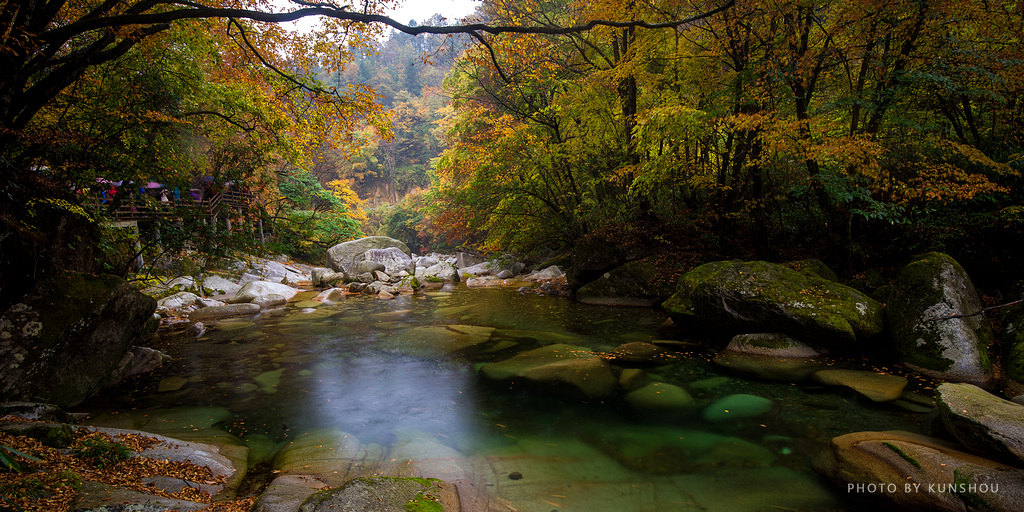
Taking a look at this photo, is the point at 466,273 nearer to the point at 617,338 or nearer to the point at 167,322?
the point at 167,322

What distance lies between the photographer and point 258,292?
14438mm

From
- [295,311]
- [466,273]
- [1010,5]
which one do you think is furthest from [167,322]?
[1010,5]

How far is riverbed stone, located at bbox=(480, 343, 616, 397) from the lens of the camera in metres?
5.88

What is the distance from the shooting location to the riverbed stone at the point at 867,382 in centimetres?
493

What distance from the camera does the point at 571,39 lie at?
12.9m

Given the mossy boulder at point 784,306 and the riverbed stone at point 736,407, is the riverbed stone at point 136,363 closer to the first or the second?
the riverbed stone at point 736,407

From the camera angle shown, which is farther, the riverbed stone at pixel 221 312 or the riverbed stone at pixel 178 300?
the riverbed stone at pixel 178 300

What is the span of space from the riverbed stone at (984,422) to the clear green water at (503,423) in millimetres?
771

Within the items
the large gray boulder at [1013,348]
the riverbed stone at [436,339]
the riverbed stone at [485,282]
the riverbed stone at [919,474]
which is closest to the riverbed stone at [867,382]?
the large gray boulder at [1013,348]

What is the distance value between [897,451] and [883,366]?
10.7 feet

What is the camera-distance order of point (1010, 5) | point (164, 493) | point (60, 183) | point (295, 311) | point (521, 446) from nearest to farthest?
point (164, 493)
point (521, 446)
point (60, 183)
point (1010, 5)
point (295, 311)

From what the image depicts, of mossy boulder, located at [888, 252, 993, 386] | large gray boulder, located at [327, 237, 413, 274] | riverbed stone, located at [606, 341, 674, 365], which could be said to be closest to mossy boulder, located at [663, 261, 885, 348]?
mossy boulder, located at [888, 252, 993, 386]

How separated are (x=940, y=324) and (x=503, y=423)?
19.2ft

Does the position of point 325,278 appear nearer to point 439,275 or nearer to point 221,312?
point 439,275
